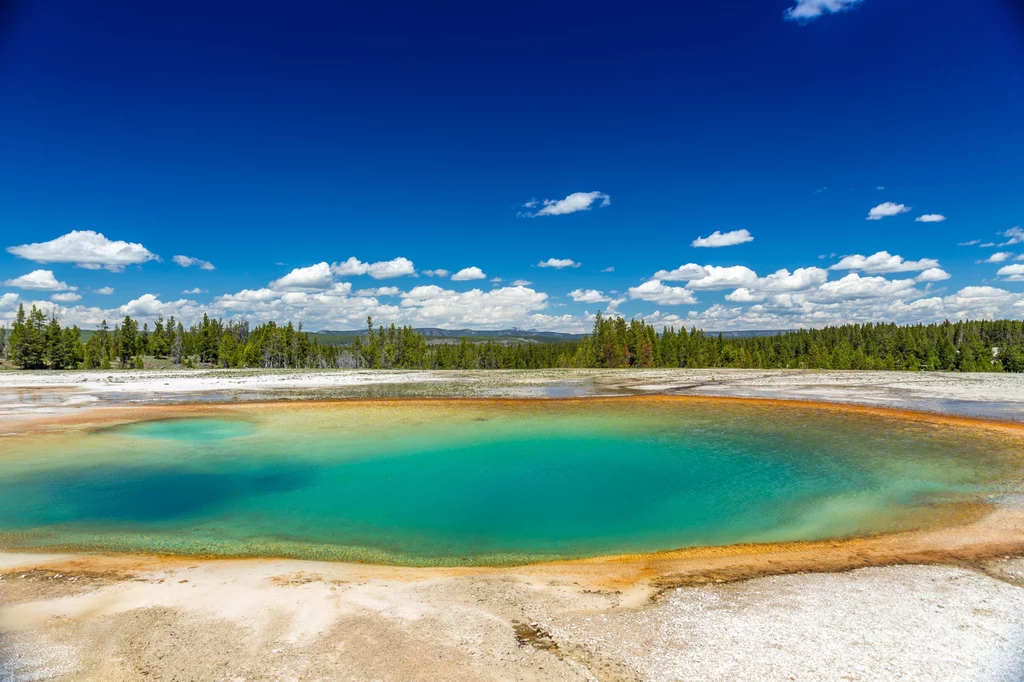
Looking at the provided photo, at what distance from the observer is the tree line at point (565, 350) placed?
84.6m

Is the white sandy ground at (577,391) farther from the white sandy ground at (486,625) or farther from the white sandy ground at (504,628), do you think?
the white sandy ground at (486,625)

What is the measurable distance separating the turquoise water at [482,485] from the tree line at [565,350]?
6826cm

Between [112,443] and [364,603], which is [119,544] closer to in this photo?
[364,603]

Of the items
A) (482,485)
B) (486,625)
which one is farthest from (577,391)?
(486,625)

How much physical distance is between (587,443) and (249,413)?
19838 millimetres

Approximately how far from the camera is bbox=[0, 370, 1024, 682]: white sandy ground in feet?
18.3

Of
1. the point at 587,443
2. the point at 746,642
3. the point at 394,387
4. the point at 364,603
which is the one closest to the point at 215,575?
the point at 364,603

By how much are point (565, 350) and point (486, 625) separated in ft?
362

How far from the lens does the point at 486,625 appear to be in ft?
21.6

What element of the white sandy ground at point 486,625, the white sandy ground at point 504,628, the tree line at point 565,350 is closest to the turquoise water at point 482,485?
the white sandy ground at point 486,625

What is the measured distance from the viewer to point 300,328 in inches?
4530

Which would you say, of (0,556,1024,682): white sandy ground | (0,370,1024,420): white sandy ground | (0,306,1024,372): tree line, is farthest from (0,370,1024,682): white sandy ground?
(0,306,1024,372): tree line

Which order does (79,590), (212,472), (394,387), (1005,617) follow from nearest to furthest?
(1005,617) < (79,590) < (212,472) < (394,387)

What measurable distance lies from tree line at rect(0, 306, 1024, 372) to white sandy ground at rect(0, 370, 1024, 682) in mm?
81913
